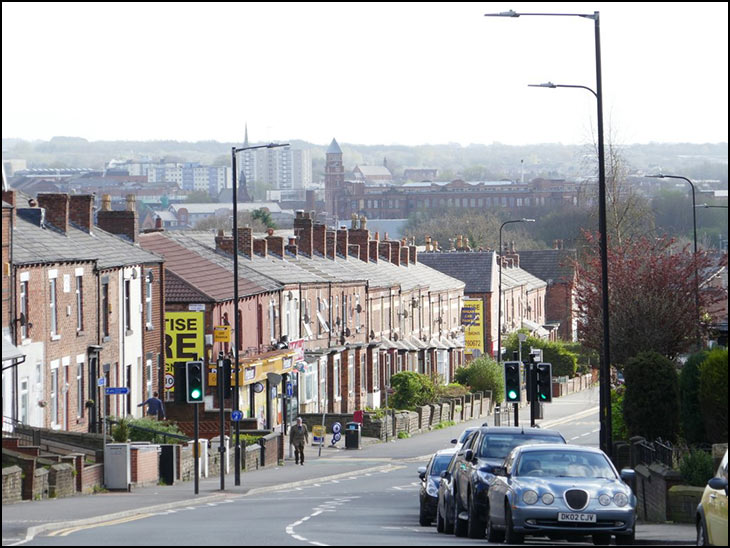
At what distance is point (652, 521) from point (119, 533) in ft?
30.2

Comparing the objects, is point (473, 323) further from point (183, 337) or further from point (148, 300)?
point (148, 300)

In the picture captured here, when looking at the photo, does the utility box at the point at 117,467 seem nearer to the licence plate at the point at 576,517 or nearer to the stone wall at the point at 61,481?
the stone wall at the point at 61,481

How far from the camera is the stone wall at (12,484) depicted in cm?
2992

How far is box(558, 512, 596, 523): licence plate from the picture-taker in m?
19.3

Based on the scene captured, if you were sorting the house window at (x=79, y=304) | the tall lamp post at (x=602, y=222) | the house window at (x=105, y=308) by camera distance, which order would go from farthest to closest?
the house window at (x=105, y=308), the house window at (x=79, y=304), the tall lamp post at (x=602, y=222)

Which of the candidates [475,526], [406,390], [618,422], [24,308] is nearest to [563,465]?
[475,526]

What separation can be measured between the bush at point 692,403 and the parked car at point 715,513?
34.5 feet

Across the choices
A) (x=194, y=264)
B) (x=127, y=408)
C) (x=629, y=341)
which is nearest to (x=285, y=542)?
(x=629, y=341)

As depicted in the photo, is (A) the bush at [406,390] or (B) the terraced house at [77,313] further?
(A) the bush at [406,390]

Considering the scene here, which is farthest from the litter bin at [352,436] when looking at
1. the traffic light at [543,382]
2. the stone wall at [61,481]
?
the stone wall at [61,481]

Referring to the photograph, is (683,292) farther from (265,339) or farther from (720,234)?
(720,234)

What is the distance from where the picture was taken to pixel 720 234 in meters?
131

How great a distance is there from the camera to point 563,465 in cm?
2062

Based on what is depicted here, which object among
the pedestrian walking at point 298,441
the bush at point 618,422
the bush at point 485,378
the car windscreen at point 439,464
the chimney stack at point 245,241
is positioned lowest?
the bush at point 485,378
